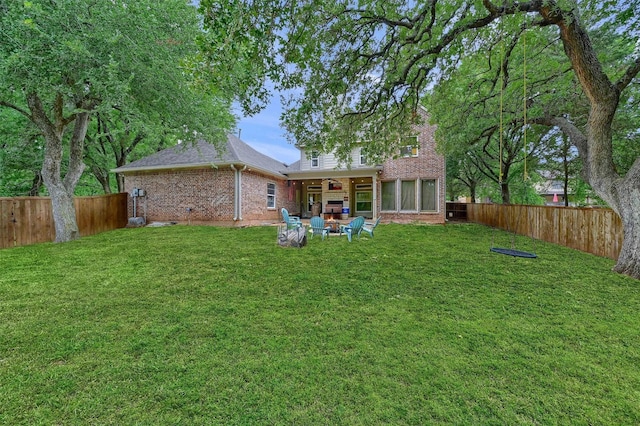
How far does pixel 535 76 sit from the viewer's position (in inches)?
336

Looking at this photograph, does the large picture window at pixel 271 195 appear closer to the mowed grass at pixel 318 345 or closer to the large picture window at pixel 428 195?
the large picture window at pixel 428 195

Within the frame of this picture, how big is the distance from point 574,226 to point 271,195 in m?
13.1

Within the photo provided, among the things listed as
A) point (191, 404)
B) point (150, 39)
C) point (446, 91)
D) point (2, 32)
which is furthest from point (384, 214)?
point (2, 32)

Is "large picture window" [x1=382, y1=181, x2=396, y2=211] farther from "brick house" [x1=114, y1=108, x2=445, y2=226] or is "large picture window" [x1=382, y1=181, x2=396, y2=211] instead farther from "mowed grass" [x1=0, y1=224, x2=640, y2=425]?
"mowed grass" [x1=0, y1=224, x2=640, y2=425]

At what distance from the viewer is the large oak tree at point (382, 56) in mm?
3857

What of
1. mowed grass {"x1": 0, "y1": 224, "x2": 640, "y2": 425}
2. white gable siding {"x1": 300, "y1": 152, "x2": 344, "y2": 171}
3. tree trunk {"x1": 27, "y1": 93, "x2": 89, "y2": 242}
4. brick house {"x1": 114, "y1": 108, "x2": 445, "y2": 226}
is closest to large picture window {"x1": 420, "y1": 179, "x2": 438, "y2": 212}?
brick house {"x1": 114, "y1": 108, "x2": 445, "y2": 226}

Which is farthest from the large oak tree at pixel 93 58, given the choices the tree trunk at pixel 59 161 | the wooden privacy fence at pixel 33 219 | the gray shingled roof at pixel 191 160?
the gray shingled roof at pixel 191 160

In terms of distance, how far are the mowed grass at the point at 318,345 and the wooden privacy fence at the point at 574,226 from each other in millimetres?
1812

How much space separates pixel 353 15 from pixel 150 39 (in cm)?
592

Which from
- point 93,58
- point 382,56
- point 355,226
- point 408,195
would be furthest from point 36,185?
point 408,195

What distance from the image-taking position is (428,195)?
14.5 m

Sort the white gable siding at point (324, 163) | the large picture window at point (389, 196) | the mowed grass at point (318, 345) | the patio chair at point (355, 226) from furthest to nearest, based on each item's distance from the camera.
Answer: the white gable siding at point (324, 163) < the large picture window at point (389, 196) < the patio chair at point (355, 226) < the mowed grass at point (318, 345)

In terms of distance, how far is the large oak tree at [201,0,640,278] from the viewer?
386 centimetres

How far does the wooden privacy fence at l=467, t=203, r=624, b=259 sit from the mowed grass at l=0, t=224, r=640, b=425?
71.3 inches
